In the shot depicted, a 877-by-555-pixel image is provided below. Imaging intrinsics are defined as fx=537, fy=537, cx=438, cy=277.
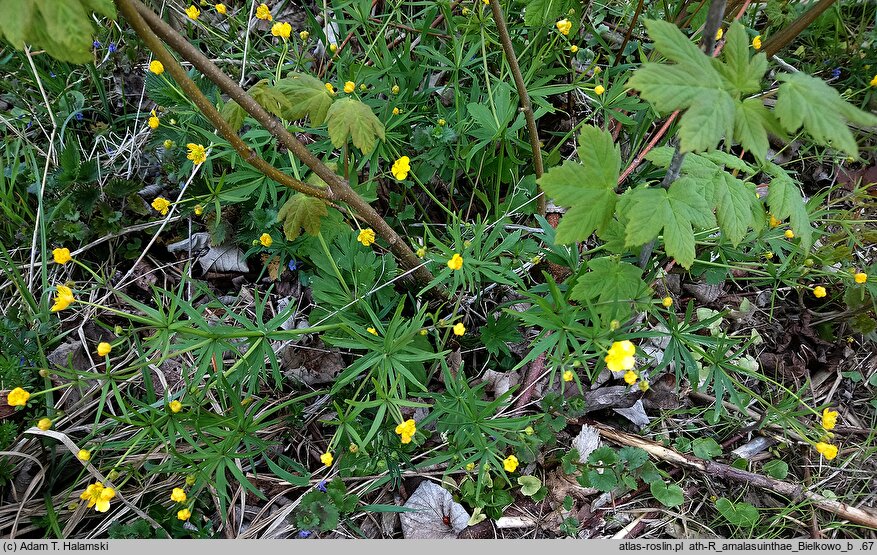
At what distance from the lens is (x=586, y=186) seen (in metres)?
1.50

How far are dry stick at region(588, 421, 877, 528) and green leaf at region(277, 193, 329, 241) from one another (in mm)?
1321

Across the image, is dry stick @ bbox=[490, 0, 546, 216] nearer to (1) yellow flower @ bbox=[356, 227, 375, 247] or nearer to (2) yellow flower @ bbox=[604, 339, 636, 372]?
(1) yellow flower @ bbox=[356, 227, 375, 247]

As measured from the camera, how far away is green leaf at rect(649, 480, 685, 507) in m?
1.95

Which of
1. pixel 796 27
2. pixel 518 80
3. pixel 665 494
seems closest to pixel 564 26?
pixel 518 80

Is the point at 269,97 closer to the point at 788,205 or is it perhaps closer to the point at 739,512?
the point at 788,205

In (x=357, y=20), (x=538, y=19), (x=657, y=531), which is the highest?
(x=538, y=19)

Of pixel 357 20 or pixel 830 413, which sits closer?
pixel 830 413

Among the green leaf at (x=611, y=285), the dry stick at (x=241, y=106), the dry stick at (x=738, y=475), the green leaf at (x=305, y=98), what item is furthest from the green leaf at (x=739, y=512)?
the green leaf at (x=305, y=98)

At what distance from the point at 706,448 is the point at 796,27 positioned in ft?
5.24

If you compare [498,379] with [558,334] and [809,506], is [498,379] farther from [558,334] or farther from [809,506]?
[809,506]

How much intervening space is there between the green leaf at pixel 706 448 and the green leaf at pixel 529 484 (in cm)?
64
